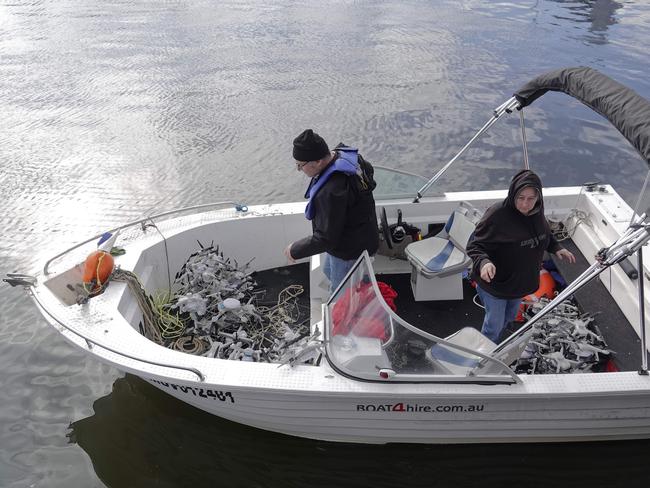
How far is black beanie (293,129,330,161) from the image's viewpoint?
2.92 meters

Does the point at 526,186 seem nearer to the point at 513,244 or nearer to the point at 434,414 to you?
the point at 513,244

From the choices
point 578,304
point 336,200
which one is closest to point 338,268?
point 336,200

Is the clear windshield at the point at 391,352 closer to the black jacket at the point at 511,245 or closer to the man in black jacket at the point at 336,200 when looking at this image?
the man in black jacket at the point at 336,200

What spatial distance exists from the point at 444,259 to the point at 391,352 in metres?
1.43

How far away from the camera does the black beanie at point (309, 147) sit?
2.92 meters

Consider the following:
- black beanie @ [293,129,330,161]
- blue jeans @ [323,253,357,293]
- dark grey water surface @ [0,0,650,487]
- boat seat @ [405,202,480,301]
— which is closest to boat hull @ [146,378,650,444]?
dark grey water surface @ [0,0,650,487]

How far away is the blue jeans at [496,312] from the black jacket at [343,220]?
81 centimetres

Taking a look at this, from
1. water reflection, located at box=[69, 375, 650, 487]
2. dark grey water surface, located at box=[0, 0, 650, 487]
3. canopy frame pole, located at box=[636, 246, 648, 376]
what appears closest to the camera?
canopy frame pole, located at box=[636, 246, 648, 376]

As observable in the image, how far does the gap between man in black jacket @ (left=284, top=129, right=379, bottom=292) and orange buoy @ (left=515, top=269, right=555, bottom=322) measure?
1.62 m

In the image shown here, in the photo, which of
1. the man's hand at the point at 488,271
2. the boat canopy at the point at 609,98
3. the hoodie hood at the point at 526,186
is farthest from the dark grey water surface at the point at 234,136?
the boat canopy at the point at 609,98

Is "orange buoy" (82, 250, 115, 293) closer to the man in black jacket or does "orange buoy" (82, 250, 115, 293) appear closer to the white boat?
the white boat

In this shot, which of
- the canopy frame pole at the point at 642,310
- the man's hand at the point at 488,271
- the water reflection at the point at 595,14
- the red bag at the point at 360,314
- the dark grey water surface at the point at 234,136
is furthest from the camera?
the water reflection at the point at 595,14

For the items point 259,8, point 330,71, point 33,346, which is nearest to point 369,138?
point 330,71

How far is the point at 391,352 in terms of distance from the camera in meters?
3.04
